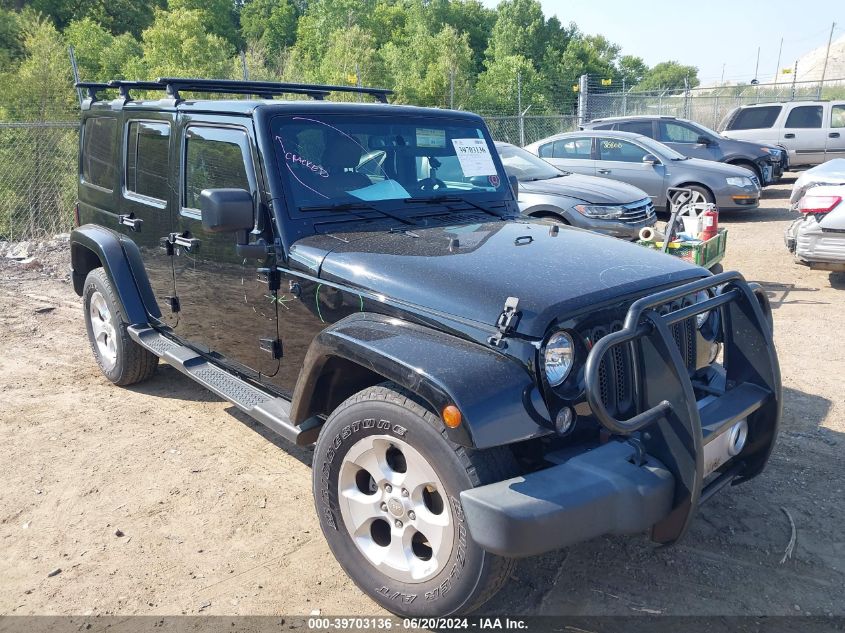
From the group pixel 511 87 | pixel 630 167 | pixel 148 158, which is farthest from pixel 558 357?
pixel 511 87

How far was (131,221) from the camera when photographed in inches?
187

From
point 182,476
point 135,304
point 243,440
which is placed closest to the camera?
point 182,476

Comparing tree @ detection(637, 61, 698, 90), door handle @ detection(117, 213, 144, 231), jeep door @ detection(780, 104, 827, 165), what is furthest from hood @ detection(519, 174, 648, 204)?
tree @ detection(637, 61, 698, 90)

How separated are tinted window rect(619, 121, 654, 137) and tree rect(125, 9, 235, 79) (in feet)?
36.1

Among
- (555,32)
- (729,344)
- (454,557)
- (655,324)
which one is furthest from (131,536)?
(555,32)

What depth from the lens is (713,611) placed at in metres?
2.85

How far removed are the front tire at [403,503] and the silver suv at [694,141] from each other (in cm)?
1238

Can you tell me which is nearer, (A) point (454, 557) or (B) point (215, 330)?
(A) point (454, 557)

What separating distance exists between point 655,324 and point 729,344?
751 millimetres

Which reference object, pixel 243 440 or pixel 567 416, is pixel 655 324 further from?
pixel 243 440

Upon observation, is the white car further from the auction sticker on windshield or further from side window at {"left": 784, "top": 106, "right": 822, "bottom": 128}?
side window at {"left": 784, "top": 106, "right": 822, "bottom": 128}

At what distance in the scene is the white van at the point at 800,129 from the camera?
16.0 metres

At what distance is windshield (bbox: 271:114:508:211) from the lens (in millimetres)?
3539

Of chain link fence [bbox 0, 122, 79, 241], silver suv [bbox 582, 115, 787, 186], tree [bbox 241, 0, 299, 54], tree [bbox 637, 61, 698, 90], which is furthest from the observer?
tree [bbox 637, 61, 698, 90]
